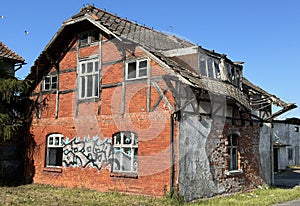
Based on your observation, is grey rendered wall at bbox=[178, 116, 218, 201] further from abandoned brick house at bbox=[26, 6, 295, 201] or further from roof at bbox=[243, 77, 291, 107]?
roof at bbox=[243, 77, 291, 107]

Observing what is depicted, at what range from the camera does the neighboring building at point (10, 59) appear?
1949 cm

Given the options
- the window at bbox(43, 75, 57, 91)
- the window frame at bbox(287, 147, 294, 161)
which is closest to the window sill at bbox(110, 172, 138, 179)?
the window at bbox(43, 75, 57, 91)

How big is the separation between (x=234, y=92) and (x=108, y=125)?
536 centimetres

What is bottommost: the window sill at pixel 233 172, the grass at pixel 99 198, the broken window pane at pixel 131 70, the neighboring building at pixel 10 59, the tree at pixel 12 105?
the grass at pixel 99 198

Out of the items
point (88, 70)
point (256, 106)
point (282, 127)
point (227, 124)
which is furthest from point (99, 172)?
point (282, 127)

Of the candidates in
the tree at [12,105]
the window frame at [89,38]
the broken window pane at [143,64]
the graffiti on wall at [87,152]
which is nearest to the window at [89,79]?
the window frame at [89,38]

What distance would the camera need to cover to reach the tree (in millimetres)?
16500

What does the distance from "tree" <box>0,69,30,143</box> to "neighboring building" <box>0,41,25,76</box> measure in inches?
84.9

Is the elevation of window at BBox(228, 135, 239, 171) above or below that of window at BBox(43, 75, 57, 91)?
below

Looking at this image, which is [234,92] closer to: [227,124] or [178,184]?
[227,124]

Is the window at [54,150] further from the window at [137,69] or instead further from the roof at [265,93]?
the roof at [265,93]

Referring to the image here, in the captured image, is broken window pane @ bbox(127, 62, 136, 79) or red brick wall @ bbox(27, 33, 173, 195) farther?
broken window pane @ bbox(127, 62, 136, 79)

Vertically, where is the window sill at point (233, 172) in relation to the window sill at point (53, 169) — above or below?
above

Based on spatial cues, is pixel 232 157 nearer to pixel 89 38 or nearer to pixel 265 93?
pixel 265 93
